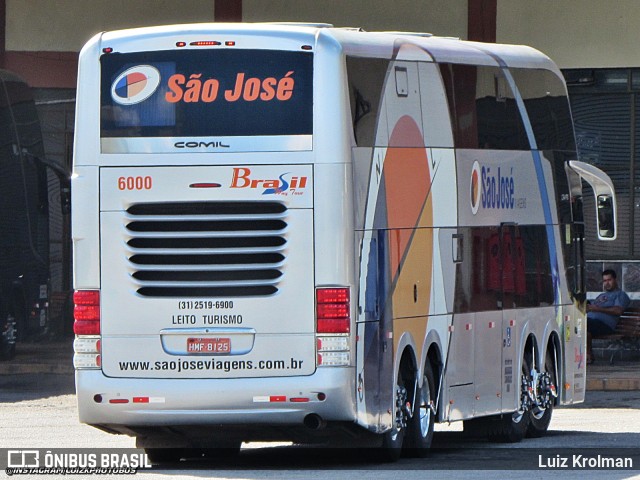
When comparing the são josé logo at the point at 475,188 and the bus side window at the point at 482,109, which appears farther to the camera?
the são josé logo at the point at 475,188

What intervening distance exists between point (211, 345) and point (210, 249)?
0.71 m

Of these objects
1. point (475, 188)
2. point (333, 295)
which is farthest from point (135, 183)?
point (475, 188)

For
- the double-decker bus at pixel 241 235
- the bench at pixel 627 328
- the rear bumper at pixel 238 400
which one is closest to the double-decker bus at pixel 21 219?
the bench at pixel 627 328

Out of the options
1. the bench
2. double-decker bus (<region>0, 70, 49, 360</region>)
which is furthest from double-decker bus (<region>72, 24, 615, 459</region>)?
double-decker bus (<region>0, 70, 49, 360</region>)

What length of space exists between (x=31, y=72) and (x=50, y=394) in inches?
321

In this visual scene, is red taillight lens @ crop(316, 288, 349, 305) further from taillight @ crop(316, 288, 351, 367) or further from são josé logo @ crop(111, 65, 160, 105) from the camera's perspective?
são josé logo @ crop(111, 65, 160, 105)

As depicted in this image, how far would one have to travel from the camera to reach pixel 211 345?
13.8 meters

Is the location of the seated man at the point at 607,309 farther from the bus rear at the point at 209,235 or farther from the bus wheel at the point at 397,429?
the bus rear at the point at 209,235

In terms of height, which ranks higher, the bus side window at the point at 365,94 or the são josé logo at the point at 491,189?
the bus side window at the point at 365,94

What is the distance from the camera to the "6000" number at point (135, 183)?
13.9m

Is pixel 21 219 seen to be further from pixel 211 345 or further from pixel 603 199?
pixel 211 345

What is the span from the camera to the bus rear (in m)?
13.7

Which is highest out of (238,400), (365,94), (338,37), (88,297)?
(338,37)

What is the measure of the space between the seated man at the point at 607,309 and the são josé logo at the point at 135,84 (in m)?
13.7
